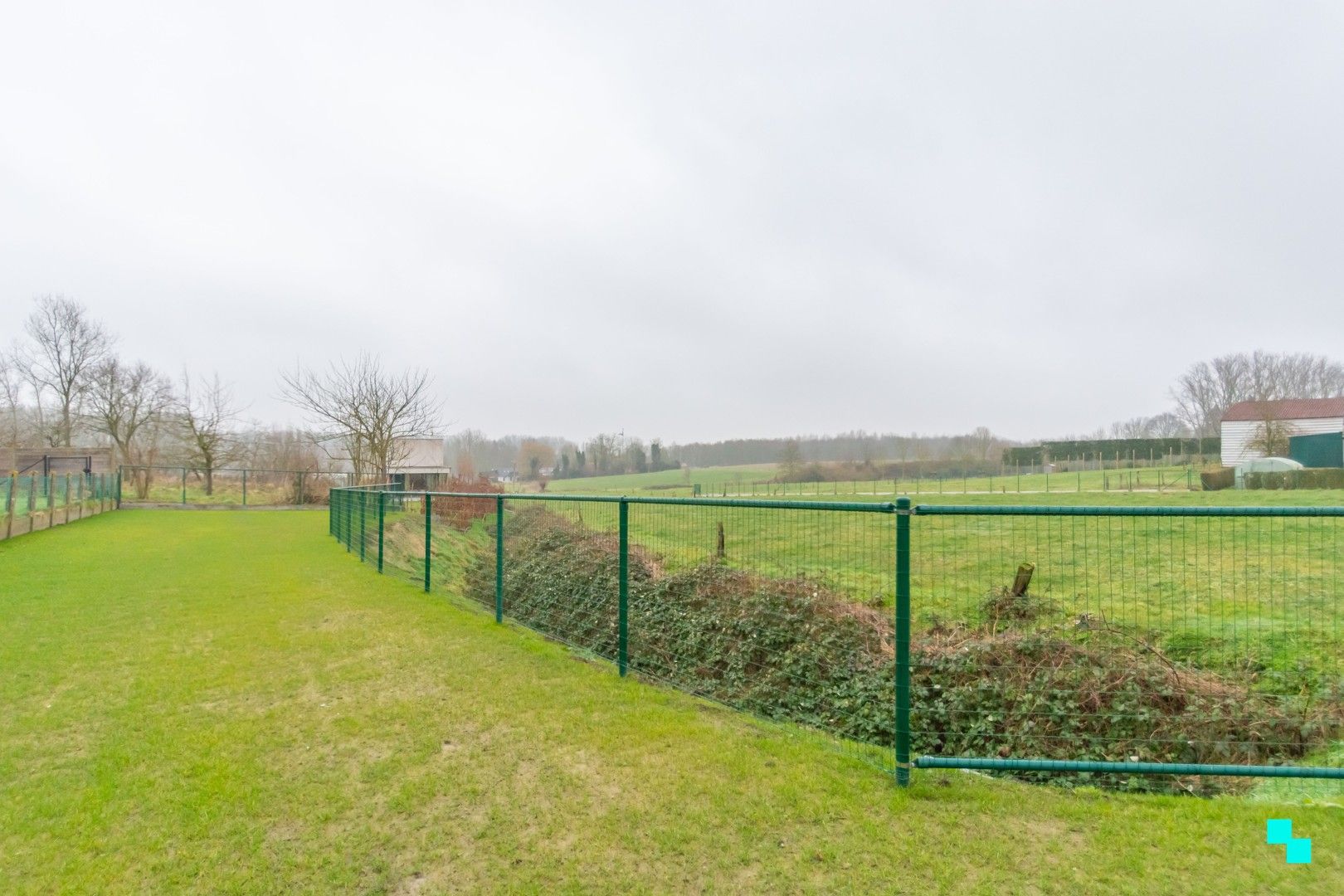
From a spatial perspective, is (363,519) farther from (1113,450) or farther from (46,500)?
(1113,450)

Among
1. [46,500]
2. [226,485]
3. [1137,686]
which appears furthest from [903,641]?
[226,485]

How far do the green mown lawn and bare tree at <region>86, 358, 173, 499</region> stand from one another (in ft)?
116

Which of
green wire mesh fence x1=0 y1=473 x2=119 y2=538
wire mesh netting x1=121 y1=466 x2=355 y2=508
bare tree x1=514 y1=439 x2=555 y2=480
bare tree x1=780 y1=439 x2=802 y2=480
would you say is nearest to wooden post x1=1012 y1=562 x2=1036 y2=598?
green wire mesh fence x1=0 y1=473 x2=119 y2=538

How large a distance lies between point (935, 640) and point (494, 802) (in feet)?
15.2

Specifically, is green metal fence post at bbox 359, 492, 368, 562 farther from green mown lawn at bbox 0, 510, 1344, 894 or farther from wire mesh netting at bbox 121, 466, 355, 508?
wire mesh netting at bbox 121, 466, 355, 508

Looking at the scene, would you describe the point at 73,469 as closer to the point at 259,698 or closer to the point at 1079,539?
the point at 259,698

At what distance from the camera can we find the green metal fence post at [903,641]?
2.99 metres

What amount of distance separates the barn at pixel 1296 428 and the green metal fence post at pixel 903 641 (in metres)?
48.8

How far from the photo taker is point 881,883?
92.6 inches

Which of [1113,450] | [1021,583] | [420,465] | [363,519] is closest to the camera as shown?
[1021,583]

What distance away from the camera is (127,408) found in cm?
3262

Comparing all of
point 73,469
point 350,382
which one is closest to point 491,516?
point 350,382

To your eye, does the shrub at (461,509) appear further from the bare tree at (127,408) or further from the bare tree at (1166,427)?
the bare tree at (1166,427)

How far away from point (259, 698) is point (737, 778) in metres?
3.26
